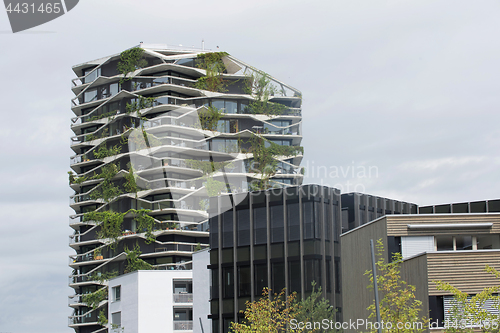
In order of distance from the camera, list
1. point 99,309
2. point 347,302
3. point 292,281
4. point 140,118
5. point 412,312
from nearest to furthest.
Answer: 1. point 412,312
2. point 347,302
3. point 292,281
4. point 99,309
5. point 140,118

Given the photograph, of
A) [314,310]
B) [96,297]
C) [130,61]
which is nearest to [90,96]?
[130,61]

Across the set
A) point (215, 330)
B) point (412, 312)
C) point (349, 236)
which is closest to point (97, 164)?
point (215, 330)

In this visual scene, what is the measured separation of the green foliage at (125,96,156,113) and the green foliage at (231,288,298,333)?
46864 mm

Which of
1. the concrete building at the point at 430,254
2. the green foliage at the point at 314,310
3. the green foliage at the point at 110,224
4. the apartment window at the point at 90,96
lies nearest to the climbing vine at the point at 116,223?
the green foliage at the point at 110,224

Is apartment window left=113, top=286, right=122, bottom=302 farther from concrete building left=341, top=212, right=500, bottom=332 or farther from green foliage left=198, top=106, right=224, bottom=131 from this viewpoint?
concrete building left=341, top=212, right=500, bottom=332

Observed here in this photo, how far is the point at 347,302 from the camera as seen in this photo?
3406 cm

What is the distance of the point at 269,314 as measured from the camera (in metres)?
37.8

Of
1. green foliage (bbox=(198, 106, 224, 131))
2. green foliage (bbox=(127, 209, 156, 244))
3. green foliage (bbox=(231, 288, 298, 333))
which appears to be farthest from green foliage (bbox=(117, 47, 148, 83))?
green foliage (bbox=(231, 288, 298, 333))

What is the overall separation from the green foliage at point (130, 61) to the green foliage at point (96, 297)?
27.8m

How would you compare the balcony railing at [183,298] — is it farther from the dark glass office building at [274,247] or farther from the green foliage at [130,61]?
the green foliage at [130,61]

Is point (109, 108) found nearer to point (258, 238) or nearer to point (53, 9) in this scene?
point (53, 9)

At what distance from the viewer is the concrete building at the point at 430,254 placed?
24.2 meters

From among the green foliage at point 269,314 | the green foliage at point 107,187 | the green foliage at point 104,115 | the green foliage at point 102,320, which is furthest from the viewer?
the green foliage at point 104,115

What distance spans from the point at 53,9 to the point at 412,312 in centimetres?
3627
